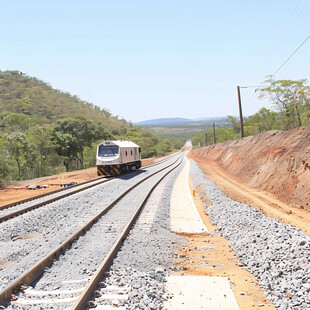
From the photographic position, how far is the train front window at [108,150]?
90.4 feet

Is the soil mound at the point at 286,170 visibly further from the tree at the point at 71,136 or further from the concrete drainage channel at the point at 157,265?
the tree at the point at 71,136

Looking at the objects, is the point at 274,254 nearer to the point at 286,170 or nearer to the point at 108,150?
the point at 286,170

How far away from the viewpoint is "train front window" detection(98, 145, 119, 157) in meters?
27.5

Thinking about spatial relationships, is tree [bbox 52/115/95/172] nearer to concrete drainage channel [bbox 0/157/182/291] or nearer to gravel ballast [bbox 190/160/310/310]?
concrete drainage channel [bbox 0/157/182/291]

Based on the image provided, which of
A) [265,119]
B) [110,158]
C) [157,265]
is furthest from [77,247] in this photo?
[265,119]

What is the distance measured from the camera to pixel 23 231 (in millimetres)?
10023

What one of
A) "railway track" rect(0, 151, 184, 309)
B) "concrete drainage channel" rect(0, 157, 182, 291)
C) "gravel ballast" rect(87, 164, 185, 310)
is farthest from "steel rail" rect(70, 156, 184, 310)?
"concrete drainage channel" rect(0, 157, 182, 291)

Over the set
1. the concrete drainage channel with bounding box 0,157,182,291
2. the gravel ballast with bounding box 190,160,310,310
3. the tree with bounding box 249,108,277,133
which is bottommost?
the gravel ballast with bounding box 190,160,310,310

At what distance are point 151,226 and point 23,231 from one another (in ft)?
13.0

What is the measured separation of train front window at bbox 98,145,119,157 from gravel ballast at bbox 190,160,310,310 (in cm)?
1759

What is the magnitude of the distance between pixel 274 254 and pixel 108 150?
22042mm

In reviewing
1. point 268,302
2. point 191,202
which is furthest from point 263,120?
point 268,302

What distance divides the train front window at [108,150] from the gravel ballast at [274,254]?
17590 mm

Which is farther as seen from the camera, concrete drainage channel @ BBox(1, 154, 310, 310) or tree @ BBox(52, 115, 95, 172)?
tree @ BBox(52, 115, 95, 172)
